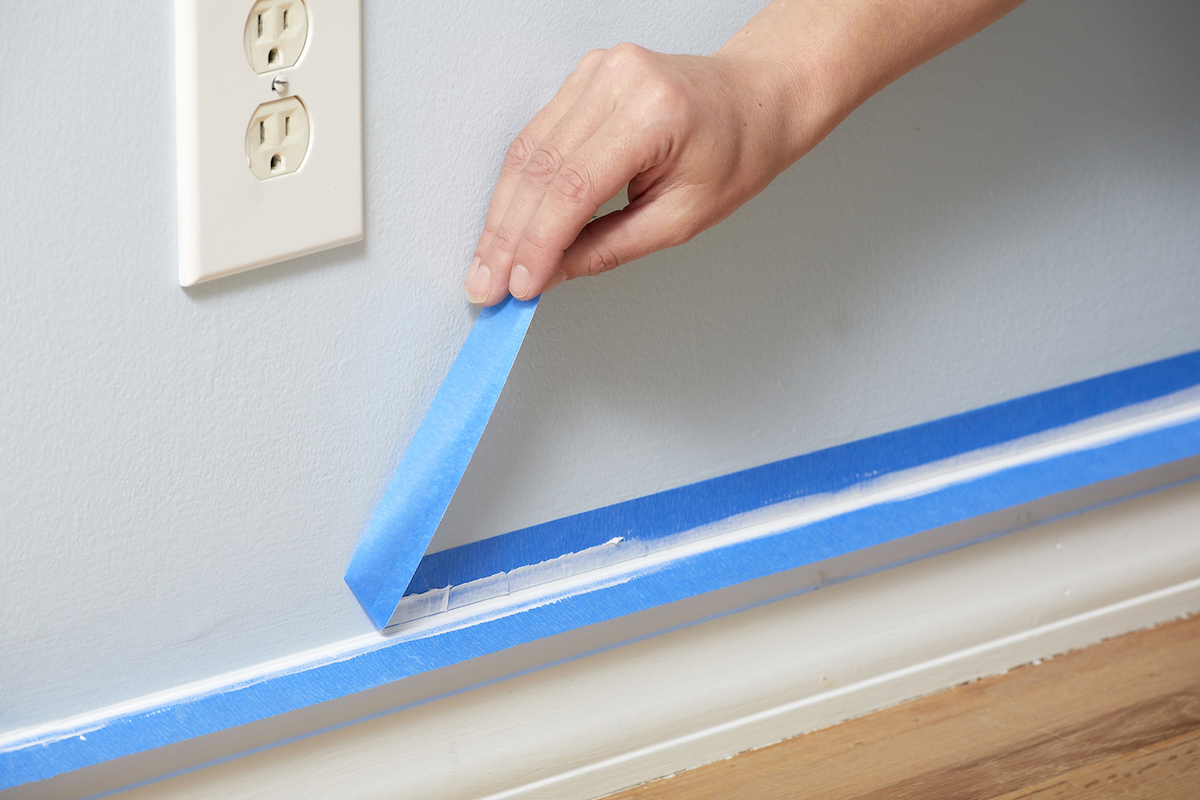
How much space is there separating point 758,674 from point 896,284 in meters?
0.29

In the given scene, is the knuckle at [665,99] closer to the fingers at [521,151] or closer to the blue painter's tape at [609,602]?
the fingers at [521,151]

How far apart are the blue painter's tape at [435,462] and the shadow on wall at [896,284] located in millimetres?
40

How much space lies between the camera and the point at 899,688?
→ 723 mm

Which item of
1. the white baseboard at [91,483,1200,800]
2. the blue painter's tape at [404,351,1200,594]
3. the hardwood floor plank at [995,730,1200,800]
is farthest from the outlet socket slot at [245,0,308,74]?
the hardwood floor plank at [995,730,1200,800]

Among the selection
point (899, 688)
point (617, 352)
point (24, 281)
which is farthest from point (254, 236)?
point (899, 688)

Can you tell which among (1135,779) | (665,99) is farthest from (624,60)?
(1135,779)

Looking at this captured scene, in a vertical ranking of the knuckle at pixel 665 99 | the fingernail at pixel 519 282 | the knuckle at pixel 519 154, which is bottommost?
the fingernail at pixel 519 282

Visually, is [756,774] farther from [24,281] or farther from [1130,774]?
[24,281]

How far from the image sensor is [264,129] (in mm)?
425

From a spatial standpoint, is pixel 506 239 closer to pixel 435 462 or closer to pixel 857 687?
pixel 435 462

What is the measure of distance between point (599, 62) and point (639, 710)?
0.42 m

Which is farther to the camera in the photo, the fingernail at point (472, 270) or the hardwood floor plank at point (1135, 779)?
the hardwood floor plank at point (1135, 779)

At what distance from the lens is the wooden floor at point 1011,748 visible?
63cm

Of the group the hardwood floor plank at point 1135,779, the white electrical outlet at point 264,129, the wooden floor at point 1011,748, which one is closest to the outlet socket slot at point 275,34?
the white electrical outlet at point 264,129
